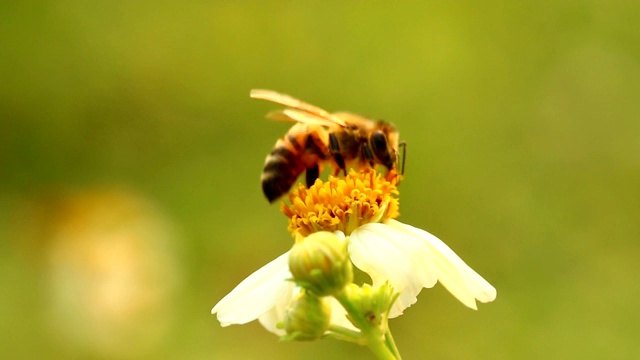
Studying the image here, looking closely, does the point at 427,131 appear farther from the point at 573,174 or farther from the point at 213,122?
the point at 213,122

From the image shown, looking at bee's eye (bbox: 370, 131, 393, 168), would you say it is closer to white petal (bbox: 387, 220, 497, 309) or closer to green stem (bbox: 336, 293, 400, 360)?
white petal (bbox: 387, 220, 497, 309)

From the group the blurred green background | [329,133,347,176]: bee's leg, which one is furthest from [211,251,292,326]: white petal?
the blurred green background

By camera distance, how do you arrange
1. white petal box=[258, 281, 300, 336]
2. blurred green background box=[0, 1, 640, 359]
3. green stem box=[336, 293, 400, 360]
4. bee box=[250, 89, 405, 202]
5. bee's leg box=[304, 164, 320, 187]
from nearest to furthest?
1. green stem box=[336, 293, 400, 360]
2. white petal box=[258, 281, 300, 336]
3. bee box=[250, 89, 405, 202]
4. bee's leg box=[304, 164, 320, 187]
5. blurred green background box=[0, 1, 640, 359]

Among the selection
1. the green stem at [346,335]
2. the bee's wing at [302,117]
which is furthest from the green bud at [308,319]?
the bee's wing at [302,117]

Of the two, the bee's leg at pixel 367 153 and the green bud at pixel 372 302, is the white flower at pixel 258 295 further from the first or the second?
the bee's leg at pixel 367 153

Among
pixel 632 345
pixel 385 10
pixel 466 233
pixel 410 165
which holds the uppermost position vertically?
pixel 385 10

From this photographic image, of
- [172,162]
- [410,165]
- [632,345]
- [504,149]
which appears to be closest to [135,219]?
[172,162]
